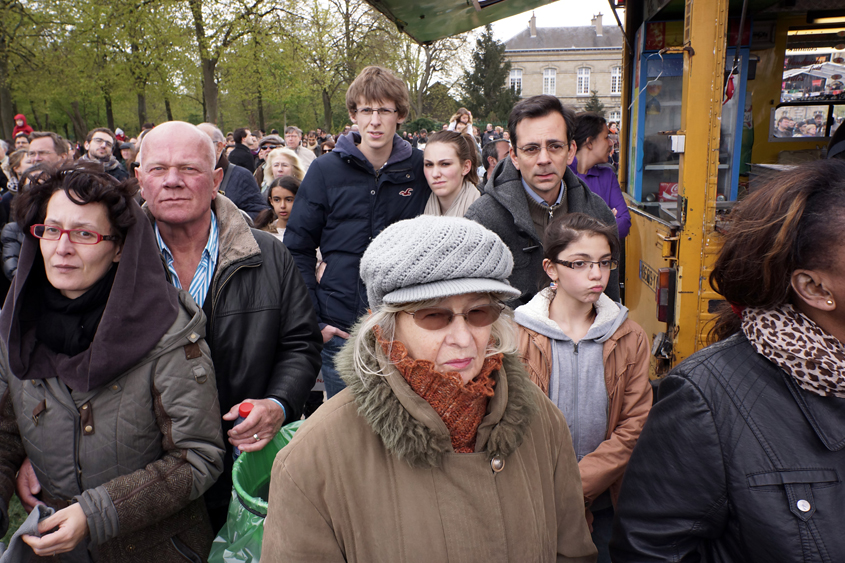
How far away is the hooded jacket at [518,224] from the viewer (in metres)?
2.98

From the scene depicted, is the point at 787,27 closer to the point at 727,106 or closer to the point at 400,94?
the point at 727,106

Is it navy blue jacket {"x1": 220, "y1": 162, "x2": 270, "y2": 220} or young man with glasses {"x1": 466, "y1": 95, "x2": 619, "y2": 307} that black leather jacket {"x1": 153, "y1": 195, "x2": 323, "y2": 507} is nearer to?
young man with glasses {"x1": 466, "y1": 95, "x2": 619, "y2": 307}

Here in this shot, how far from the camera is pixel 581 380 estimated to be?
2.44m

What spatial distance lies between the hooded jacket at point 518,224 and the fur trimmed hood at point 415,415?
1.53 meters

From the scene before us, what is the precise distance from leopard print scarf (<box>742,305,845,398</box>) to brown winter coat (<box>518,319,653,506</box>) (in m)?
1.02

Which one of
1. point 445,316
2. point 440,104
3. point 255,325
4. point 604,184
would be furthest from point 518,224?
point 440,104

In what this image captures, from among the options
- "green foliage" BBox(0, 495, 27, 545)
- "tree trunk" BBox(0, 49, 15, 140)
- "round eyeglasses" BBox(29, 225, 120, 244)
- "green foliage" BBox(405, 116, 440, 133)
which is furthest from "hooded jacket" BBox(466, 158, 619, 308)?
"green foliage" BBox(405, 116, 440, 133)

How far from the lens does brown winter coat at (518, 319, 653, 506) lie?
2.39 metres

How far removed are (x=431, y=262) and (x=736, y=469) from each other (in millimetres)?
815

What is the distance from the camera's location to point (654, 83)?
5.32 meters

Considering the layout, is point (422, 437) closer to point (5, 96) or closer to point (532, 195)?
point (532, 195)

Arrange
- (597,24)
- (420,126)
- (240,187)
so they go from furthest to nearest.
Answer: (597,24)
(420,126)
(240,187)

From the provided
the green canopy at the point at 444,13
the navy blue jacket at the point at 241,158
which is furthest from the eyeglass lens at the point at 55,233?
the navy blue jacket at the point at 241,158

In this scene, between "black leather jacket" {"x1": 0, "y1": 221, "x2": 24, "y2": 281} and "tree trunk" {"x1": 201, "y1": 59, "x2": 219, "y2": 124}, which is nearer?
"black leather jacket" {"x1": 0, "y1": 221, "x2": 24, "y2": 281}
